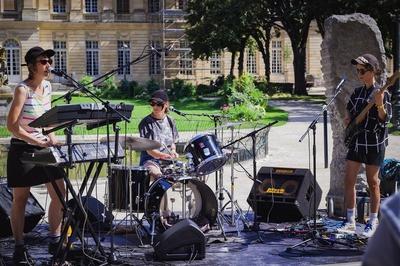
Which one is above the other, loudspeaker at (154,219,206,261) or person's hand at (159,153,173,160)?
person's hand at (159,153,173,160)

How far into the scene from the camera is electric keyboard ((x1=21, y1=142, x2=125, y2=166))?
5.95m

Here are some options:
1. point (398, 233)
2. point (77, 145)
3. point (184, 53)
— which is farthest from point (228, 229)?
point (184, 53)

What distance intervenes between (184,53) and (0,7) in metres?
16.1

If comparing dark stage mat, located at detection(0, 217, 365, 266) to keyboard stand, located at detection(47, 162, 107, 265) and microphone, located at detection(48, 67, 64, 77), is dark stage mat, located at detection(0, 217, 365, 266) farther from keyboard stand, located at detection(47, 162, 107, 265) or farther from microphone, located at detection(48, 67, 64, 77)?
microphone, located at detection(48, 67, 64, 77)

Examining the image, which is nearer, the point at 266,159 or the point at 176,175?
the point at 176,175

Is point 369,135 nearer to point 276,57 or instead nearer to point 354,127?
point 354,127

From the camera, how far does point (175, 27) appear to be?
6462 centimetres

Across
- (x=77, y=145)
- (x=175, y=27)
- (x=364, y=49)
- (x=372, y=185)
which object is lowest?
(x=372, y=185)

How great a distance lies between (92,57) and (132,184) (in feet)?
195

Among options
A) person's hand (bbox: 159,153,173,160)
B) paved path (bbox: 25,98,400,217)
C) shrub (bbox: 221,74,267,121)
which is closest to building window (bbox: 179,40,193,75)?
shrub (bbox: 221,74,267,121)

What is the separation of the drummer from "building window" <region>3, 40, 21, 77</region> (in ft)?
184

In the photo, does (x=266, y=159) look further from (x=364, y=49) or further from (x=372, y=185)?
(x=372, y=185)

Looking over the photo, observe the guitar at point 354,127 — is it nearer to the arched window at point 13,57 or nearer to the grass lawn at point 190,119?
the grass lawn at point 190,119

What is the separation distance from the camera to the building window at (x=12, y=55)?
62562mm
